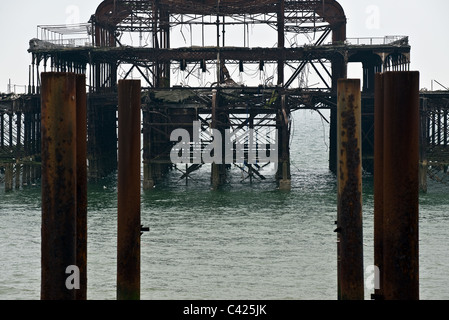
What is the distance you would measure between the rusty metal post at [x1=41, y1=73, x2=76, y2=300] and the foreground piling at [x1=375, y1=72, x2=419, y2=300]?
156 inches

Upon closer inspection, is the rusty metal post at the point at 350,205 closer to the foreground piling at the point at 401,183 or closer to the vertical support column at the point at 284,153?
the foreground piling at the point at 401,183

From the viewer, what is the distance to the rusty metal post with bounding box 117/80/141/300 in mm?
11945

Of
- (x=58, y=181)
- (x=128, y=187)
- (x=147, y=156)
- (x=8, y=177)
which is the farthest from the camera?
(x=147, y=156)

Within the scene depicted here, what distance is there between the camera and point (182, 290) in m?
21.4

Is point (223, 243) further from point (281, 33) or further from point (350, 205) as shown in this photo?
point (281, 33)

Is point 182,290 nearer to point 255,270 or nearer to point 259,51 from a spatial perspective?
point 255,270

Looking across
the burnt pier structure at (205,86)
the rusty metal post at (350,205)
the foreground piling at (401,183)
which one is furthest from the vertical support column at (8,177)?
the foreground piling at (401,183)

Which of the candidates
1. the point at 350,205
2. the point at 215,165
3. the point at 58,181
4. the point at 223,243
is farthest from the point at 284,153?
the point at 58,181

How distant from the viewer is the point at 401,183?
34.2 ft

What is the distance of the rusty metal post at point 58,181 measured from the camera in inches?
429

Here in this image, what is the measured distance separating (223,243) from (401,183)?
18766 mm

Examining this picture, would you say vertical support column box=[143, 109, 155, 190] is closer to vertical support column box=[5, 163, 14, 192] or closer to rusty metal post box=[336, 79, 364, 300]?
vertical support column box=[5, 163, 14, 192]
